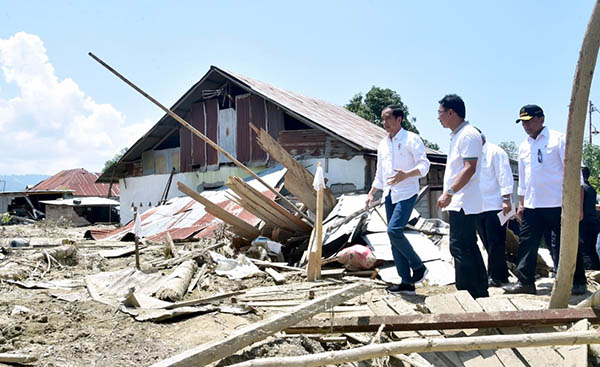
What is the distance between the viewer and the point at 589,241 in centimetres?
526

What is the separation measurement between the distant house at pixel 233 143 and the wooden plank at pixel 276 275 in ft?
16.6

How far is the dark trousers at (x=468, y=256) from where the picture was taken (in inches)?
143

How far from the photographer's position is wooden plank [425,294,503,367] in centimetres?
244

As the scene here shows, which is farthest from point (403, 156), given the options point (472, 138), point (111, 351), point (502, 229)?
point (111, 351)

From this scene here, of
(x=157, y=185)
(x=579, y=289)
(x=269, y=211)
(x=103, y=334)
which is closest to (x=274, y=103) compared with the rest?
(x=269, y=211)

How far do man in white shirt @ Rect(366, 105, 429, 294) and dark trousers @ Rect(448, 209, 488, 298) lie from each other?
0.55 meters

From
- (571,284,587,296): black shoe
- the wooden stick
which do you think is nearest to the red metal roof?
(571,284,587,296): black shoe

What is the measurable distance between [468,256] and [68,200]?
27676 mm

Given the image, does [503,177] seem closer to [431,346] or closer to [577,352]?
[577,352]

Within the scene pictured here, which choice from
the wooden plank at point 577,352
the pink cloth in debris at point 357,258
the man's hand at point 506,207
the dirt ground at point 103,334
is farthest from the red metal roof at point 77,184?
the wooden plank at point 577,352

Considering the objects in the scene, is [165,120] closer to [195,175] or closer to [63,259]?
[195,175]

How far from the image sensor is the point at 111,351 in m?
2.72

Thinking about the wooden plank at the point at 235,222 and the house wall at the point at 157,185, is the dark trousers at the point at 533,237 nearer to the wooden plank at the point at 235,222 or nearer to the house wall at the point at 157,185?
the wooden plank at the point at 235,222

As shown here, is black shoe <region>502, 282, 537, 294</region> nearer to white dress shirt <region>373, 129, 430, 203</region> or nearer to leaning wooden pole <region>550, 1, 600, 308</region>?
white dress shirt <region>373, 129, 430, 203</region>
